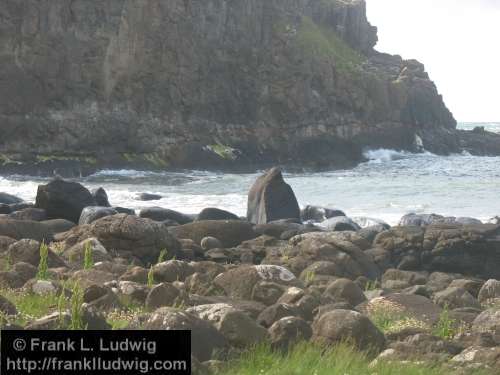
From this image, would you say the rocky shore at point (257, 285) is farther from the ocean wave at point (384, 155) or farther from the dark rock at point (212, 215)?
the ocean wave at point (384, 155)

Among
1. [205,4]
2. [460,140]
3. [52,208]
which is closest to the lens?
[52,208]

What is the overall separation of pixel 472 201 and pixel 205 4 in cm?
3425

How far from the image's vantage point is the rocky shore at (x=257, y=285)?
6164 millimetres

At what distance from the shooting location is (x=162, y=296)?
7.54m

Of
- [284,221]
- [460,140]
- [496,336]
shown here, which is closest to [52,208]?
[284,221]

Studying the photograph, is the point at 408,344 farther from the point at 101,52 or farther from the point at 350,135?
the point at 350,135

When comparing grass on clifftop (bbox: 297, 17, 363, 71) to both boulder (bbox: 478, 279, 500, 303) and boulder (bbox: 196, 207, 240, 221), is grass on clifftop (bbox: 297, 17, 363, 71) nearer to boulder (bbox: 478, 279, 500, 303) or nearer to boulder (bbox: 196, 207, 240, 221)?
boulder (bbox: 196, 207, 240, 221)

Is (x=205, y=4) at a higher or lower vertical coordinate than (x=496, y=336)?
higher

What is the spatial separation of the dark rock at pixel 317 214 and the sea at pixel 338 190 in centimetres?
176

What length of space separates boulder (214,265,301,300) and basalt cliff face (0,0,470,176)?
37338mm

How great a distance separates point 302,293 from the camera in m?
7.91

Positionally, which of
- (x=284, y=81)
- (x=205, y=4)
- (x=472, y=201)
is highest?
(x=205, y=4)

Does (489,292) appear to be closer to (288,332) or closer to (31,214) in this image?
(288,332)

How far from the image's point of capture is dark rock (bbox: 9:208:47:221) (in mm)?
17438
